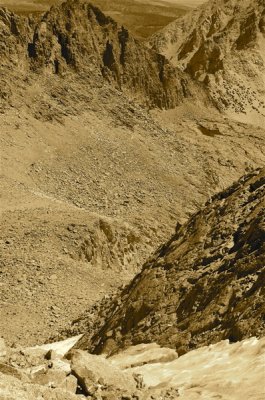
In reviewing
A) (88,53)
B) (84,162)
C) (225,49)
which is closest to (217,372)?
(84,162)

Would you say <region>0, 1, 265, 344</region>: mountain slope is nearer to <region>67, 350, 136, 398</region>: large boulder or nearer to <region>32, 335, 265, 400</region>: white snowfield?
<region>32, 335, 265, 400</region>: white snowfield

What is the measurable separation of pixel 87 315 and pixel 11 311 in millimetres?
3200

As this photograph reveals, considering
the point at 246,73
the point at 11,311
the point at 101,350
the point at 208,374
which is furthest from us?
the point at 246,73

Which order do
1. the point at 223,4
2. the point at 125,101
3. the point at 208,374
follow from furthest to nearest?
the point at 223,4 → the point at 125,101 → the point at 208,374

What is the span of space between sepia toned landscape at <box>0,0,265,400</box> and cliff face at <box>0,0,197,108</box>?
8 centimetres

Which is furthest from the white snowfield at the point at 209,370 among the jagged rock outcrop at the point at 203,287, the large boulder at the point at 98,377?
the large boulder at the point at 98,377

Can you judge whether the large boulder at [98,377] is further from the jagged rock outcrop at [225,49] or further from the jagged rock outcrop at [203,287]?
the jagged rock outcrop at [225,49]

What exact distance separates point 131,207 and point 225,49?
24028 millimetres

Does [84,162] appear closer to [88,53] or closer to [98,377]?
[88,53]

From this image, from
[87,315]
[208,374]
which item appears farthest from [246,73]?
[208,374]

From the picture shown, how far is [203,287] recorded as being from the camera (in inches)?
513

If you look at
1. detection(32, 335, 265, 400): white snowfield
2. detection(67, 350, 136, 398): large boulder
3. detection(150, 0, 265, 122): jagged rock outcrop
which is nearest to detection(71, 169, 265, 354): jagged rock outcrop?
detection(32, 335, 265, 400): white snowfield

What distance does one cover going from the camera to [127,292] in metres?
15.8

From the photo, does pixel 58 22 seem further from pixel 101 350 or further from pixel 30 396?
pixel 30 396
